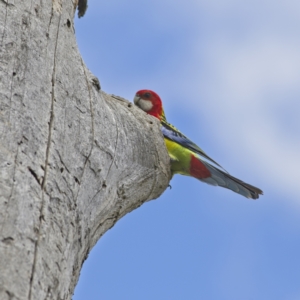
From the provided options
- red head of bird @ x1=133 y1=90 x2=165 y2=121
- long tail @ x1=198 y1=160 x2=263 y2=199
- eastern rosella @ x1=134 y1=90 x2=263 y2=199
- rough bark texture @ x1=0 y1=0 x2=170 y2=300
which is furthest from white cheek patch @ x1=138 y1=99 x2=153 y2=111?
rough bark texture @ x1=0 y1=0 x2=170 y2=300

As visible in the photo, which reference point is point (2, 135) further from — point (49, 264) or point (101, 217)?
point (101, 217)

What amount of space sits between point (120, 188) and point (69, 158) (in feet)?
2.32

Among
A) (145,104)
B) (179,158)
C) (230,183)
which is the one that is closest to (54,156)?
(179,158)

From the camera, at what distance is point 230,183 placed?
14.9 feet

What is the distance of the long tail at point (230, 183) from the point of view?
443cm

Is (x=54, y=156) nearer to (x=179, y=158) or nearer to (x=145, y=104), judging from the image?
(x=179, y=158)

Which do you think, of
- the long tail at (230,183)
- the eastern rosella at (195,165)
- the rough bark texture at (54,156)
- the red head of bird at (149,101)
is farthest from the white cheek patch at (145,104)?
the rough bark texture at (54,156)

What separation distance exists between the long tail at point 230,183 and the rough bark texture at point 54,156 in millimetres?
1039

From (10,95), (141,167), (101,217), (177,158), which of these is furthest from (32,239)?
(177,158)

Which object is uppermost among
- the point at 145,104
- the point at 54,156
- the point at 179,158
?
the point at 145,104

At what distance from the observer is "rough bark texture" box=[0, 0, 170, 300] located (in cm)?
206

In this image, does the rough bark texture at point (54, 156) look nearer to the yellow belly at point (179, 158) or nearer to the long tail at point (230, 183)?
the yellow belly at point (179, 158)

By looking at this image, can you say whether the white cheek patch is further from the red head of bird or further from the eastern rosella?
the eastern rosella

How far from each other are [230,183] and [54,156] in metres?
2.32
